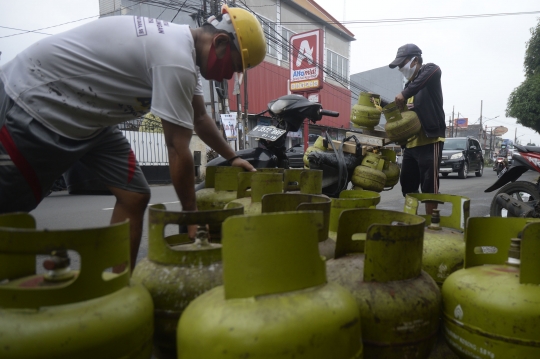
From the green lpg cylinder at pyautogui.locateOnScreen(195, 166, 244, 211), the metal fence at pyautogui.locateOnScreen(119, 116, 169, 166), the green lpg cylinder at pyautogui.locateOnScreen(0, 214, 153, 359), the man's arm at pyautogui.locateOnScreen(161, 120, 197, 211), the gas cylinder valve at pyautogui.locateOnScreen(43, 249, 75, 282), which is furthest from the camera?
the metal fence at pyautogui.locateOnScreen(119, 116, 169, 166)

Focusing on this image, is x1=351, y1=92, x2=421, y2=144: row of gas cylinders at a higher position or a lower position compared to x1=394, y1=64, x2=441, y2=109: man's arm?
lower

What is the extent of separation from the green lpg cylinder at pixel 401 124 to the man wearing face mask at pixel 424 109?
0.07 meters

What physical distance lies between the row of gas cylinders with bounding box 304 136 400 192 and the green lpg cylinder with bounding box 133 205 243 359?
2621 mm

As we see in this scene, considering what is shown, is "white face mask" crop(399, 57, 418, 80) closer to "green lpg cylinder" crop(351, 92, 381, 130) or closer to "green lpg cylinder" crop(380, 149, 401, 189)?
"green lpg cylinder" crop(351, 92, 381, 130)

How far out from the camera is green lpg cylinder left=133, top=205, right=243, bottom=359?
1190 mm

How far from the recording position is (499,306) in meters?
1.11

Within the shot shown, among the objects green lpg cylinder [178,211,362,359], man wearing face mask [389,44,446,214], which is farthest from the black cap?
green lpg cylinder [178,211,362,359]

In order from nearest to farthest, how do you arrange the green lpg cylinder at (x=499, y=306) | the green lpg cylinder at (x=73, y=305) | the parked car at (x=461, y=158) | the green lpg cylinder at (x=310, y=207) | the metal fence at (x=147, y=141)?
→ the green lpg cylinder at (x=73, y=305) < the green lpg cylinder at (x=499, y=306) < the green lpg cylinder at (x=310, y=207) < the metal fence at (x=147, y=141) < the parked car at (x=461, y=158)

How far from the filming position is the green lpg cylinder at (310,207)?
5.09 ft

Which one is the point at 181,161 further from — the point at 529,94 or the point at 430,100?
the point at 529,94

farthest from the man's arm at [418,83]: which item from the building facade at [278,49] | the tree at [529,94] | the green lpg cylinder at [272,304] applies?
the tree at [529,94]

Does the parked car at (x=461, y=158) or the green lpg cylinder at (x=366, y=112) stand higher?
the green lpg cylinder at (x=366, y=112)

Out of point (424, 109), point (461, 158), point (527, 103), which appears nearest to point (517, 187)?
point (424, 109)

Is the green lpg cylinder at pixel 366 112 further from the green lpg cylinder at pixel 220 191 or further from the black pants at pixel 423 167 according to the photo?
the green lpg cylinder at pixel 220 191
